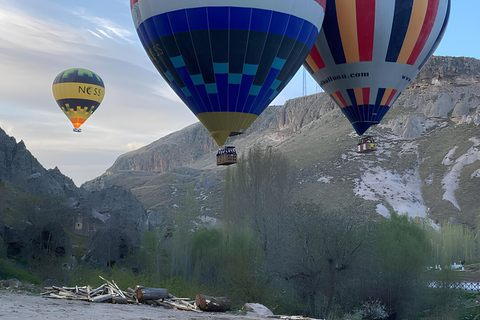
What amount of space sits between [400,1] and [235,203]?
2879cm

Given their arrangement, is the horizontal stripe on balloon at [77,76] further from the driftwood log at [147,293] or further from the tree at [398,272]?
the driftwood log at [147,293]

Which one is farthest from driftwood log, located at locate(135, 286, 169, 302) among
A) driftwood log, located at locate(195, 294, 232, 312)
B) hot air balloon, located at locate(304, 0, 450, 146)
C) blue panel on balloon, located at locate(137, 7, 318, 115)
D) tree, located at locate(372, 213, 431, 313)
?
tree, located at locate(372, 213, 431, 313)

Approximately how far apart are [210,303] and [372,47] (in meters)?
12.8

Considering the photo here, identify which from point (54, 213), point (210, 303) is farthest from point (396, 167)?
point (210, 303)

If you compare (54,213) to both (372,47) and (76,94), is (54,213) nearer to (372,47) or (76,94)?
(76,94)

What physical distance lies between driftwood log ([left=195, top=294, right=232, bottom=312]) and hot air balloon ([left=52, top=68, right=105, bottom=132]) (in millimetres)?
41770

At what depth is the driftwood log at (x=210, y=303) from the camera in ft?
56.2

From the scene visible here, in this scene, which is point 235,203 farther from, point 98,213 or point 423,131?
point 423,131

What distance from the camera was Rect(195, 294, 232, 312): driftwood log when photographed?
17125 mm

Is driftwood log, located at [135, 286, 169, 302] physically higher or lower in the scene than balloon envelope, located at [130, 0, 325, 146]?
lower

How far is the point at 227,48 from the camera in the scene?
18.1 m

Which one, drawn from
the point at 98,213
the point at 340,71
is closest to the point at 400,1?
the point at 340,71

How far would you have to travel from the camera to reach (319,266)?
92.3ft

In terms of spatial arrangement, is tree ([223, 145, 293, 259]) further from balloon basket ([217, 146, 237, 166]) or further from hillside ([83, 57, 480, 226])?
hillside ([83, 57, 480, 226])
